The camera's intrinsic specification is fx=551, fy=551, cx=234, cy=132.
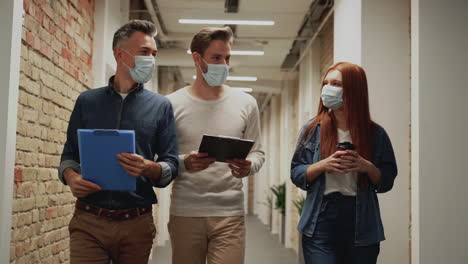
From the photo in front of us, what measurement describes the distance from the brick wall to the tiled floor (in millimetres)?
3498

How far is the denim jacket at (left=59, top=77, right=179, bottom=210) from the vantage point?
2.18 meters

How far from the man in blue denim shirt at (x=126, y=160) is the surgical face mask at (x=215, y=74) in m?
0.28

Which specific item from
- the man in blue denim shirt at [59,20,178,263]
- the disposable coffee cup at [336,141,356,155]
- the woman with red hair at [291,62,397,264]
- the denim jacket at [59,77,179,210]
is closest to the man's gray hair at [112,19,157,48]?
the man in blue denim shirt at [59,20,178,263]

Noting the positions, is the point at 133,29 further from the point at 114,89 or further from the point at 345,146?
the point at 345,146

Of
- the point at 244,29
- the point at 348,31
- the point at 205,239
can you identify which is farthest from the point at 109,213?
the point at 244,29

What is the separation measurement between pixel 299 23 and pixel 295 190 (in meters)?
3.10

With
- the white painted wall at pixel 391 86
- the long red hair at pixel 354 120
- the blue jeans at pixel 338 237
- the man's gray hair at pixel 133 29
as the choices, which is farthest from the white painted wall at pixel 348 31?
the man's gray hair at pixel 133 29

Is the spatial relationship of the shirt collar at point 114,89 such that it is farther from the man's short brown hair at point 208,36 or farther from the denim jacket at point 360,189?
the denim jacket at point 360,189

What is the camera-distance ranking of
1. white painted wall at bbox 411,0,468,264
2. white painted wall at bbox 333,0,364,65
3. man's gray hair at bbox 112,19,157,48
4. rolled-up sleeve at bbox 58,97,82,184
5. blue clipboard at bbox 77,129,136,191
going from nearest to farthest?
blue clipboard at bbox 77,129,136,191
rolled-up sleeve at bbox 58,97,82,184
man's gray hair at bbox 112,19,157,48
white painted wall at bbox 411,0,468,264
white painted wall at bbox 333,0,364,65

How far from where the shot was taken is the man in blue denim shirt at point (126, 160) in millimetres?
2086

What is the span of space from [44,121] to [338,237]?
2.02 metres

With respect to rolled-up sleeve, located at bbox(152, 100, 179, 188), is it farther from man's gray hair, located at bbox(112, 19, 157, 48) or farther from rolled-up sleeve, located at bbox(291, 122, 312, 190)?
rolled-up sleeve, located at bbox(291, 122, 312, 190)

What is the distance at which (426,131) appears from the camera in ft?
9.42

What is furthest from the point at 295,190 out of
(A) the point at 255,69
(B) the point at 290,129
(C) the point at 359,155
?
(C) the point at 359,155
